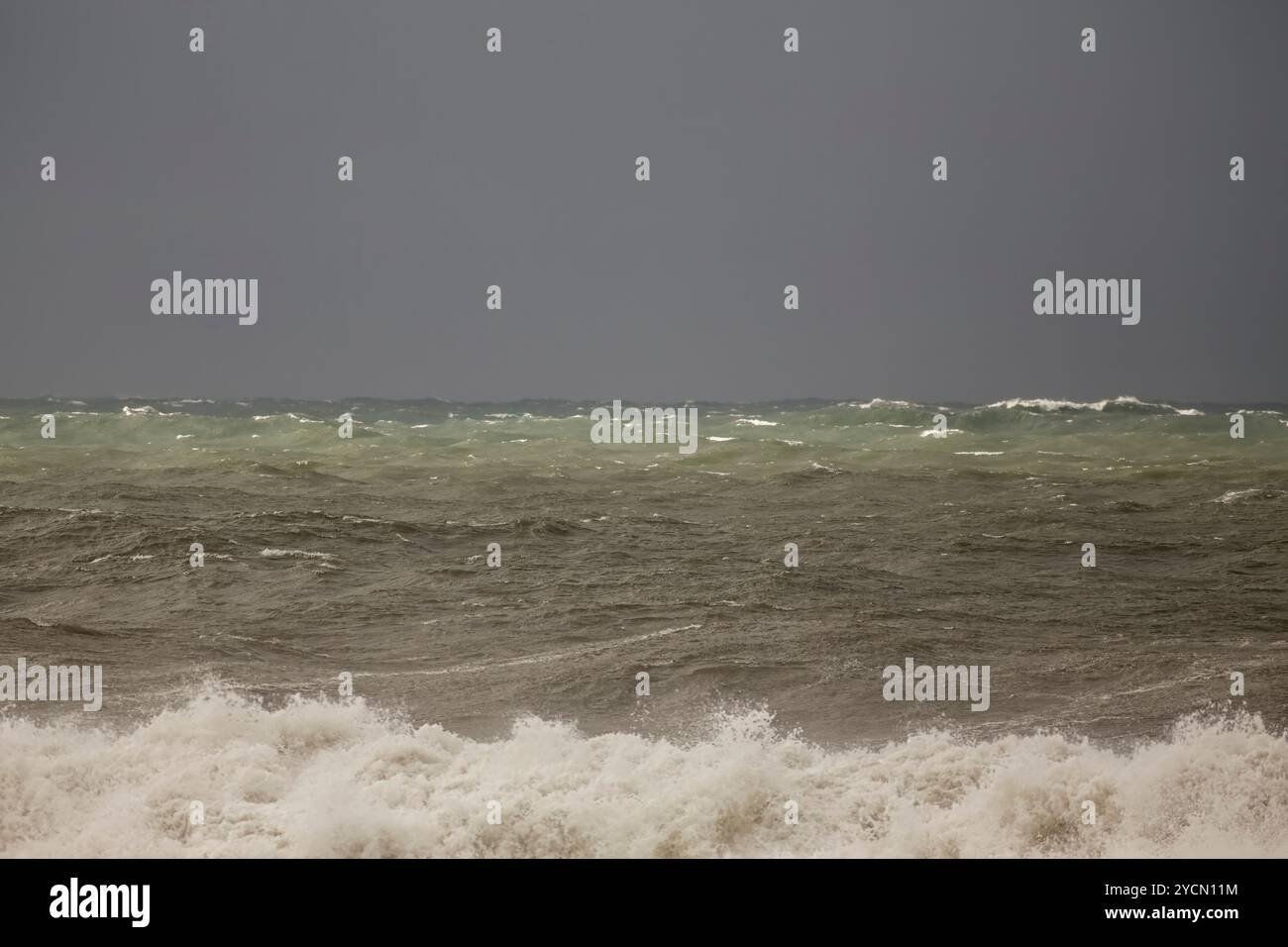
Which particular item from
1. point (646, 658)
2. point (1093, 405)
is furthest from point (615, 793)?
point (1093, 405)

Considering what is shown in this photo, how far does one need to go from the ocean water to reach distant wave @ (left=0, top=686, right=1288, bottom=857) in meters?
0.03

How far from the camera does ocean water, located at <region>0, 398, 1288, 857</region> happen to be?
7328 millimetres

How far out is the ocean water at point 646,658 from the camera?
289 inches

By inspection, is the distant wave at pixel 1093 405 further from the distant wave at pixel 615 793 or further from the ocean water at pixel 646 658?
the distant wave at pixel 615 793

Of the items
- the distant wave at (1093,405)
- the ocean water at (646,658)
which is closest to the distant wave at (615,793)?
the ocean water at (646,658)

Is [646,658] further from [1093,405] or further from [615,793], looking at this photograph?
[1093,405]

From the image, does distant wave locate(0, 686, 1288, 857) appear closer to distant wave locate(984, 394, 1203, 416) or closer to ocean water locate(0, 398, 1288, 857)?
ocean water locate(0, 398, 1288, 857)

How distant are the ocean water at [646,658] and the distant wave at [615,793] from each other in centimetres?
3

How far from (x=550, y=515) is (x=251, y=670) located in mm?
8138

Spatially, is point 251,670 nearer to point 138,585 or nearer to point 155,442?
point 138,585

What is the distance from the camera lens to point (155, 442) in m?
29.5

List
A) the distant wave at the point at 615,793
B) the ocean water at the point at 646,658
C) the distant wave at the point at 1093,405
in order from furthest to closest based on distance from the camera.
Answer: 1. the distant wave at the point at 1093,405
2. the ocean water at the point at 646,658
3. the distant wave at the point at 615,793

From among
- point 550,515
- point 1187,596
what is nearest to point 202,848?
point 1187,596

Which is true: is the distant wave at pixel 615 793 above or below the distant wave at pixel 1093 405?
below
